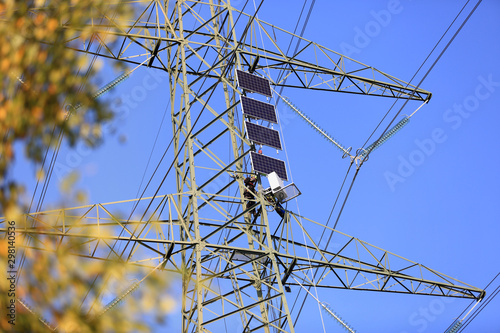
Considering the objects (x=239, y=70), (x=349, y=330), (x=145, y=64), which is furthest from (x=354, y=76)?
(x=349, y=330)

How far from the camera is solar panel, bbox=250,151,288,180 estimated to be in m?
20.2

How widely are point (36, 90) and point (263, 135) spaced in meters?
12.9

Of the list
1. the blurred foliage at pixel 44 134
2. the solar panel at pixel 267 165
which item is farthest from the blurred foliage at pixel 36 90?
the solar panel at pixel 267 165

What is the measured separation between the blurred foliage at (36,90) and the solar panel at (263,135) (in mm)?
11544

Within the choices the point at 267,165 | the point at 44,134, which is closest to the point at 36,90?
the point at 44,134

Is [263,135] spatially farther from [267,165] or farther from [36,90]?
[36,90]

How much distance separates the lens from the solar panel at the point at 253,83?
21750mm

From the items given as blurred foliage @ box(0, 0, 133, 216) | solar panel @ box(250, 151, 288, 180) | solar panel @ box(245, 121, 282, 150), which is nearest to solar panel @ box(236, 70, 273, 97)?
solar panel @ box(245, 121, 282, 150)

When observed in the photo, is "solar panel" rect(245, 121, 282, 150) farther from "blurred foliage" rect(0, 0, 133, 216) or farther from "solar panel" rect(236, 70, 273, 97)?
"blurred foliage" rect(0, 0, 133, 216)

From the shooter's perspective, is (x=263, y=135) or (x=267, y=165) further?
(x=263, y=135)

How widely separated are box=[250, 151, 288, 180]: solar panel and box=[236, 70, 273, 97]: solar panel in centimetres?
246

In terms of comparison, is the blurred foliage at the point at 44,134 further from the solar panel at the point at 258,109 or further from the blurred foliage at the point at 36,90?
the solar panel at the point at 258,109

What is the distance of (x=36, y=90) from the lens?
852 cm

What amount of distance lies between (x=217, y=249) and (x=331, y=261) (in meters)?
3.34
